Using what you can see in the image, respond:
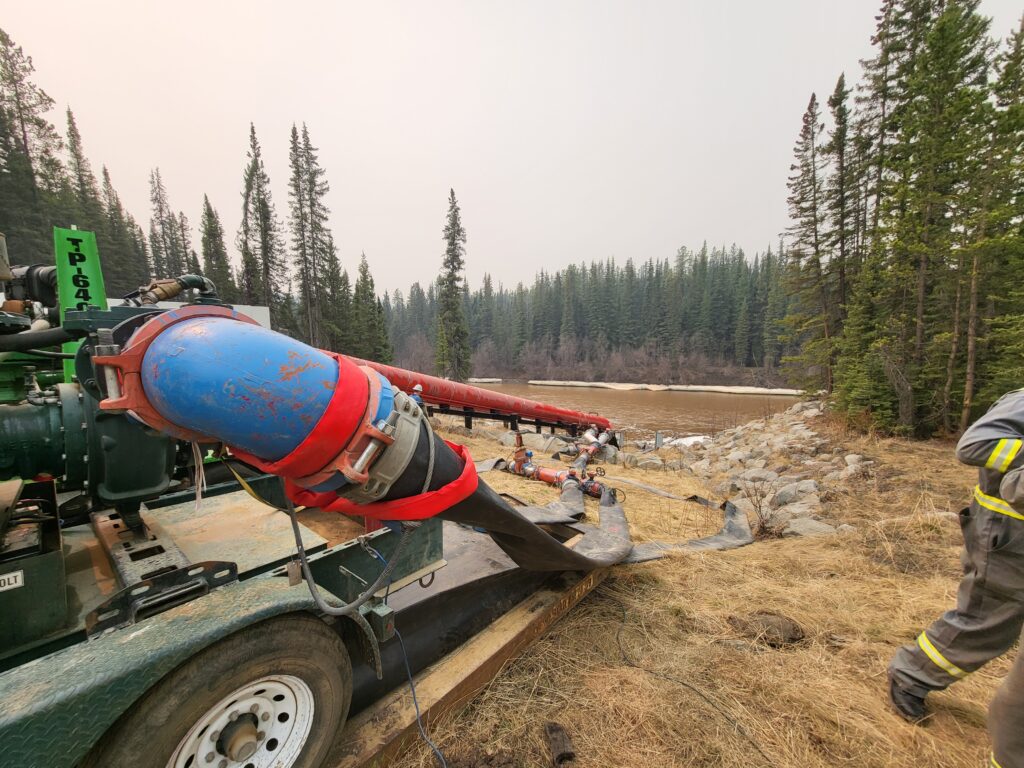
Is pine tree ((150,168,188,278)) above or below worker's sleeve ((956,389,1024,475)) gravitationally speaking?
above

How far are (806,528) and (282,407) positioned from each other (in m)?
6.44

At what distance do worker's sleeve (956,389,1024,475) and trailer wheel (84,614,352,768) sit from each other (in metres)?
3.41

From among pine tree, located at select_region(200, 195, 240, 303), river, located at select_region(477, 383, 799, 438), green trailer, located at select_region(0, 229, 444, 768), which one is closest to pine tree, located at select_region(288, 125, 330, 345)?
pine tree, located at select_region(200, 195, 240, 303)

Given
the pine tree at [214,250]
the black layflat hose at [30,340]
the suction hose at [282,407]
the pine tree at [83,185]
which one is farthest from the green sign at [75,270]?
the pine tree at [83,185]

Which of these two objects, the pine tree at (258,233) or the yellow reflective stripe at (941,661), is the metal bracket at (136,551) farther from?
the pine tree at (258,233)

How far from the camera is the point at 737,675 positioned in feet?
8.71

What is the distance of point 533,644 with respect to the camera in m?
2.93

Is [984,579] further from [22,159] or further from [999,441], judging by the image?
[22,159]

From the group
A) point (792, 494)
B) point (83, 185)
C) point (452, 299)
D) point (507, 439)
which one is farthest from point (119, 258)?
point (792, 494)

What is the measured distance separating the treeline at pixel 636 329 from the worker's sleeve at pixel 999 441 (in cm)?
5929

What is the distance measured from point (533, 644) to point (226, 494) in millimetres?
2594

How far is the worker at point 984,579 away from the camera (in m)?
2.21

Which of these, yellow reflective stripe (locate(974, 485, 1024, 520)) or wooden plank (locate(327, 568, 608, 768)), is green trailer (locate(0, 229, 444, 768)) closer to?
wooden plank (locate(327, 568, 608, 768))

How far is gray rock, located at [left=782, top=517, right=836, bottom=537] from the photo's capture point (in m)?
5.30
